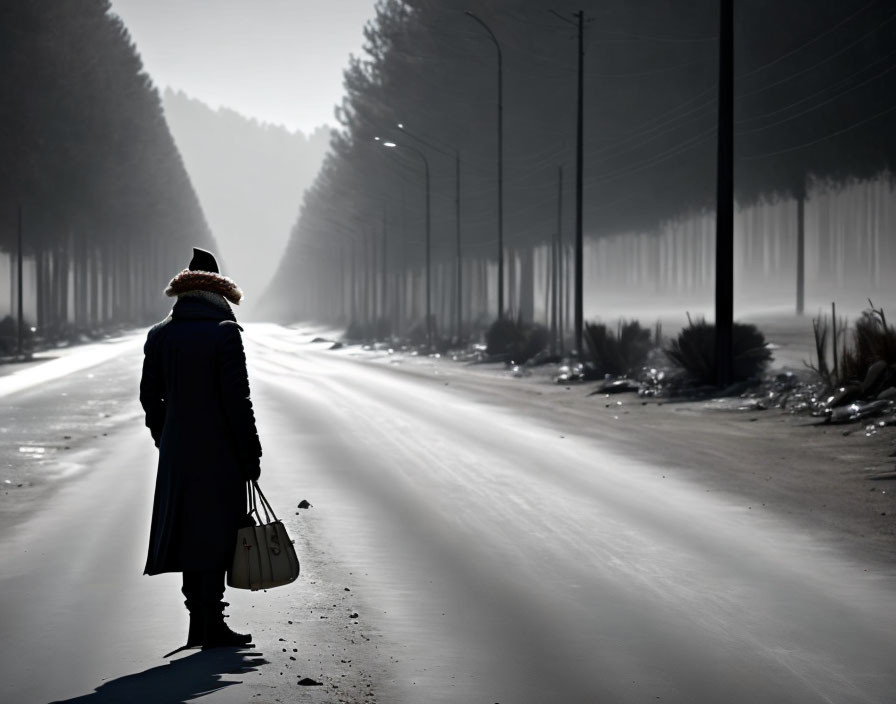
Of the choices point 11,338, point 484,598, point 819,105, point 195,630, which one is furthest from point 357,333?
point 195,630

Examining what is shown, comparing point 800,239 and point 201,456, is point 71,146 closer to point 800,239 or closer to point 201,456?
point 800,239

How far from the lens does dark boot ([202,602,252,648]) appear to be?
23.7 ft

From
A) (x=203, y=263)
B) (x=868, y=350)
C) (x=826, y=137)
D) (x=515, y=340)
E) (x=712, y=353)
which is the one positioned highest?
(x=826, y=137)

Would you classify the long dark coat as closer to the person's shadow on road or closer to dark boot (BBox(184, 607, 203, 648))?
dark boot (BBox(184, 607, 203, 648))

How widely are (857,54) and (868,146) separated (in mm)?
2994

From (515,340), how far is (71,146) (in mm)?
36104

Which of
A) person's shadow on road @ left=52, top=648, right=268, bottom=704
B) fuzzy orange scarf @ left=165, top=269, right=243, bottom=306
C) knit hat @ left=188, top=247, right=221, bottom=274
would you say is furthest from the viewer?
knit hat @ left=188, top=247, right=221, bottom=274

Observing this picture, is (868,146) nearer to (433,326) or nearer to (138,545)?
(433,326)

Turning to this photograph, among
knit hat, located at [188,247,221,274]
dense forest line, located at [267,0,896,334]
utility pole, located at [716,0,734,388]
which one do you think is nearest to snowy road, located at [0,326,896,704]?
knit hat, located at [188,247,221,274]

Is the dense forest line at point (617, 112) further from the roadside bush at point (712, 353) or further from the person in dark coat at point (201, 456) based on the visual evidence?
the person in dark coat at point (201, 456)

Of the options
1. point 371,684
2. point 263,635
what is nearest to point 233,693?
point 371,684

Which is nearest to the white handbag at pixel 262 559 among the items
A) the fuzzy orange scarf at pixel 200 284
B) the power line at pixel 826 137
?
the fuzzy orange scarf at pixel 200 284

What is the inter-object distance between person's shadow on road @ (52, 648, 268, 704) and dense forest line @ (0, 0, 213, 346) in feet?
184

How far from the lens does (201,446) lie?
7230 mm
